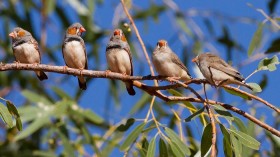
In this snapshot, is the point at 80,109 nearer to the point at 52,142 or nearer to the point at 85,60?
the point at 52,142

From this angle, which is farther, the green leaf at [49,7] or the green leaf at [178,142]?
the green leaf at [49,7]

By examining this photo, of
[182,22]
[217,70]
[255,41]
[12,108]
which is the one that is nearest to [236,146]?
[217,70]

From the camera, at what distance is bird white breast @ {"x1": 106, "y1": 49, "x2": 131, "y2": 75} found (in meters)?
4.54

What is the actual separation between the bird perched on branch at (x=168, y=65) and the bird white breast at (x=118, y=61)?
0.31m

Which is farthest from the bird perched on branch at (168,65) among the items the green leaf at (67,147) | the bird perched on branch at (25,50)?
the green leaf at (67,147)

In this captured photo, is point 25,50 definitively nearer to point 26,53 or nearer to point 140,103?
point 26,53

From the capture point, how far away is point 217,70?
3.77 metres

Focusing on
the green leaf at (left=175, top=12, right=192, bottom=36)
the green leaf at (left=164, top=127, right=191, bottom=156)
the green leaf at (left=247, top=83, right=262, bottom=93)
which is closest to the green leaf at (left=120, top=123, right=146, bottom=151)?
the green leaf at (left=164, top=127, right=191, bottom=156)

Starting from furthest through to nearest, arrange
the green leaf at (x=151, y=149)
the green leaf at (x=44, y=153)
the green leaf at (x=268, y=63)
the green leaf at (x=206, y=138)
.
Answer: the green leaf at (x=44, y=153) < the green leaf at (x=151, y=149) < the green leaf at (x=268, y=63) < the green leaf at (x=206, y=138)

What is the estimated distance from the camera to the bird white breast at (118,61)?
4535 millimetres

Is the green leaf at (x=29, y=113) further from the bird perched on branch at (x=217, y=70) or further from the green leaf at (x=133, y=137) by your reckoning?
the bird perched on branch at (x=217, y=70)

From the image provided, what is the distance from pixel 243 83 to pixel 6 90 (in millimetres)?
4105

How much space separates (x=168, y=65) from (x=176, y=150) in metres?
0.48

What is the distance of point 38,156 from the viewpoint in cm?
596
